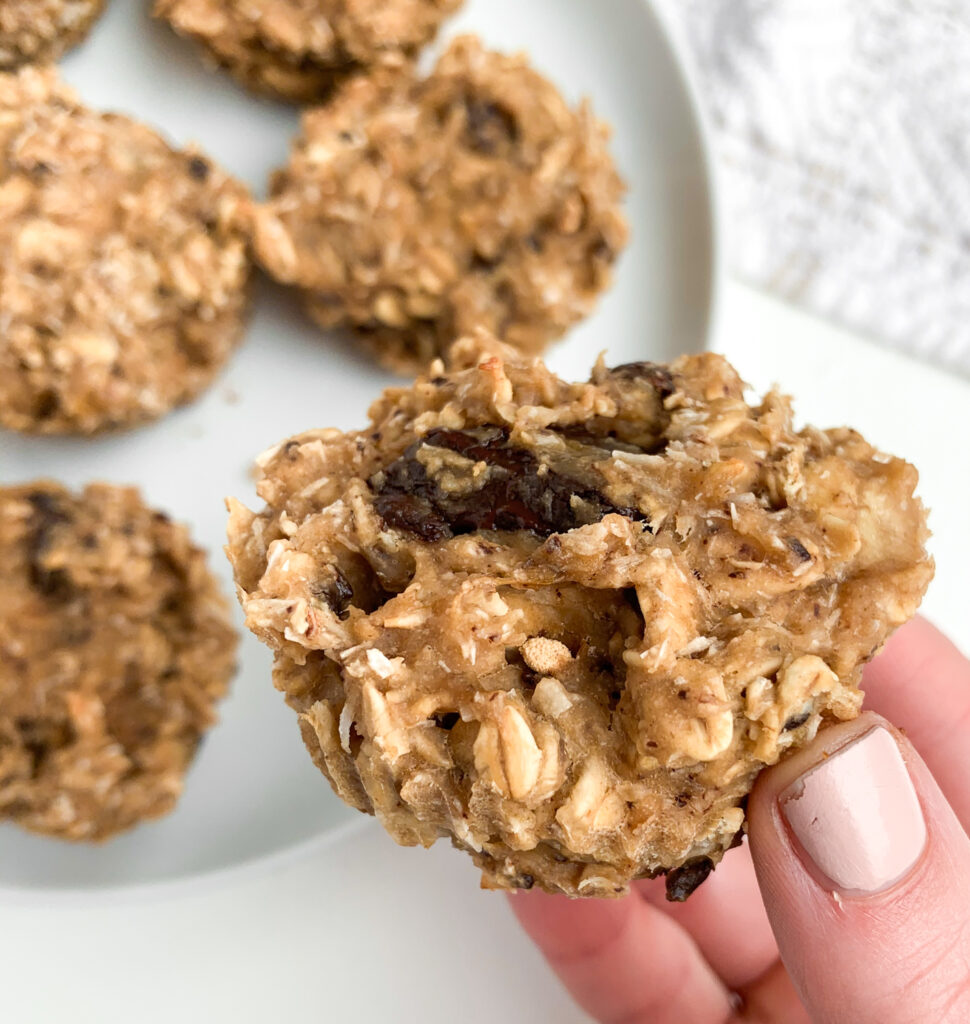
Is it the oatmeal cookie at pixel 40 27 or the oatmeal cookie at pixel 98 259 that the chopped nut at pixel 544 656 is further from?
the oatmeal cookie at pixel 40 27

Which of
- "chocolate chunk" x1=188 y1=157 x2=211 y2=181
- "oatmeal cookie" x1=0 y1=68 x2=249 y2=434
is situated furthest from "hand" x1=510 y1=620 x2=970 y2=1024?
"chocolate chunk" x1=188 y1=157 x2=211 y2=181

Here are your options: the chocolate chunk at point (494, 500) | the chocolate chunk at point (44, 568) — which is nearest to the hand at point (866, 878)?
the chocolate chunk at point (494, 500)

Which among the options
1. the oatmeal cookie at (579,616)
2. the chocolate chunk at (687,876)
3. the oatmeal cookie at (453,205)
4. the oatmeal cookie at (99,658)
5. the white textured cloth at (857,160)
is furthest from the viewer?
the white textured cloth at (857,160)

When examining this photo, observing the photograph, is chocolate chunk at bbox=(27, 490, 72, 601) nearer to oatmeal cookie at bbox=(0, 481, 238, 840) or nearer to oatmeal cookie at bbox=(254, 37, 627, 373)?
oatmeal cookie at bbox=(0, 481, 238, 840)

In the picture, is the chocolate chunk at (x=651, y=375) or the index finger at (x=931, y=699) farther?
the index finger at (x=931, y=699)

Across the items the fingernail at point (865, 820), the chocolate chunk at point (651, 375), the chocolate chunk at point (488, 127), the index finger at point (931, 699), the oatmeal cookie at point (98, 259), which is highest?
the chocolate chunk at point (651, 375)

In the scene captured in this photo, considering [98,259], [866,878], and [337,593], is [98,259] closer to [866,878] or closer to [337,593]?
[337,593]

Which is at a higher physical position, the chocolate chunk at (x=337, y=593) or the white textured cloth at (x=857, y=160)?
the white textured cloth at (x=857, y=160)

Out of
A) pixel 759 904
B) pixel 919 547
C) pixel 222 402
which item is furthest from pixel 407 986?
pixel 919 547
